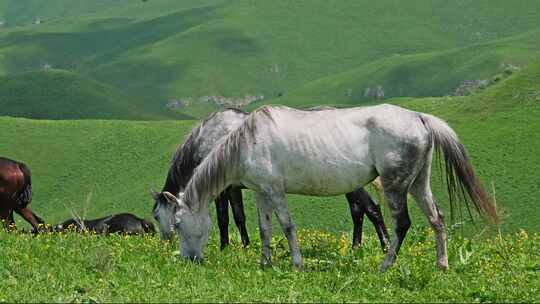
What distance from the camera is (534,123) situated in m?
63.8

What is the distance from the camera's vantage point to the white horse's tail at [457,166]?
12.1 meters

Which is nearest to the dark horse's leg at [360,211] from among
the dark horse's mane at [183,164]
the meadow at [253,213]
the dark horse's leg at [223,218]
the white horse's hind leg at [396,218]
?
the meadow at [253,213]

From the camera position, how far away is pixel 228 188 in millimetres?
15000

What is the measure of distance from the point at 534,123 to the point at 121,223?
153 feet

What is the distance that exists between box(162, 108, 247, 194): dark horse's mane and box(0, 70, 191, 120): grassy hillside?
4758 inches

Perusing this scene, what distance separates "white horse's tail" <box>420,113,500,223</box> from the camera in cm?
1213

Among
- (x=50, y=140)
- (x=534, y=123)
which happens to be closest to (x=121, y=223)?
(x=534, y=123)

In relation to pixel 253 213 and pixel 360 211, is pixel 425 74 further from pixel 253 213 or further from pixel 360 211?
pixel 360 211

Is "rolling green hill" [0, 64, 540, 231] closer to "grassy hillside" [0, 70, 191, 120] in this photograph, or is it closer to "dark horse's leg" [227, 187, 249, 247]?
"dark horse's leg" [227, 187, 249, 247]

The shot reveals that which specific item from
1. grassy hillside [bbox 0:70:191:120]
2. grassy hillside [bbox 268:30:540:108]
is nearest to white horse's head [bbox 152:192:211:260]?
grassy hillside [bbox 0:70:191:120]

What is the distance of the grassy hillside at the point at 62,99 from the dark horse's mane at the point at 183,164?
397ft

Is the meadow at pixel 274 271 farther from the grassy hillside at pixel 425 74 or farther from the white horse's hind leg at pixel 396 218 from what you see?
the grassy hillside at pixel 425 74

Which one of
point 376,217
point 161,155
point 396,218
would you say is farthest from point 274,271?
point 161,155

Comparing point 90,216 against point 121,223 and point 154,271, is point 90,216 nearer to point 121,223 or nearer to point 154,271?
point 121,223
